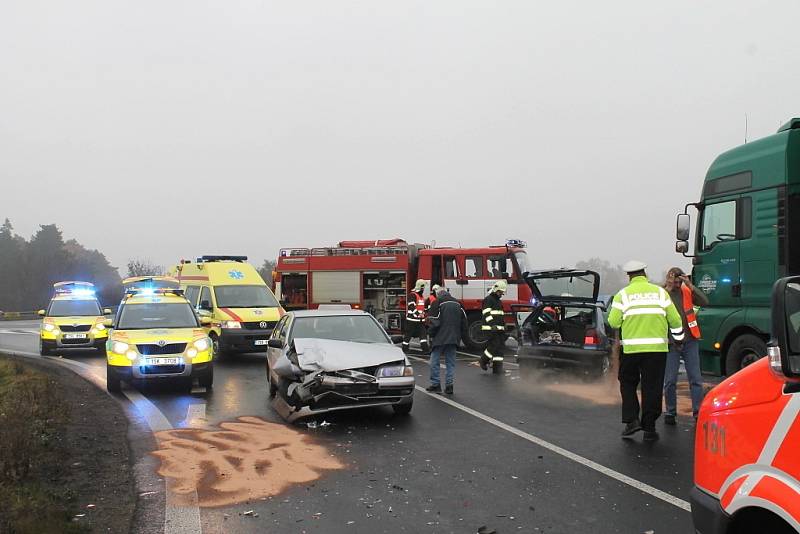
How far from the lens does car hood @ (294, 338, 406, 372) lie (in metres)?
7.66

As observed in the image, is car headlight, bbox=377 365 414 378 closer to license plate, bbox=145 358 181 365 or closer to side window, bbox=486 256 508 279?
license plate, bbox=145 358 181 365

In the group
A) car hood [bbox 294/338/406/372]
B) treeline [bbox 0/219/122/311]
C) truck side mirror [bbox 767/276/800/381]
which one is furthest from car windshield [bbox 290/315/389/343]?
treeline [bbox 0/219/122/311]

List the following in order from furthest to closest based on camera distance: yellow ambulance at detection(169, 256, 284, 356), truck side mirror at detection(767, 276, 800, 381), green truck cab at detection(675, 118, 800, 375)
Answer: yellow ambulance at detection(169, 256, 284, 356), green truck cab at detection(675, 118, 800, 375), truck side mirror at detection(767, 276, 800, 381)

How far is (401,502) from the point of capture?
4.79m

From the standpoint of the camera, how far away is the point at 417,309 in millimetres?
16188

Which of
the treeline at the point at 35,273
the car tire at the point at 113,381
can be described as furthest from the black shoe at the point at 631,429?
the treeline at the point at 35,273

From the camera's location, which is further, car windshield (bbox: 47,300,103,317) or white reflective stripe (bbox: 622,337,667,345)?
car windshield (bbox: 47,300,103,317)

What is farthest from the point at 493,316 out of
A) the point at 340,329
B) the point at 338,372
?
the point at 338,372

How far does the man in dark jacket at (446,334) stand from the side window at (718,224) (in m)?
3.74

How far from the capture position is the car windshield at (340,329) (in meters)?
8.71

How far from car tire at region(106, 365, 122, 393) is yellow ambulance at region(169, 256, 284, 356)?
4.06 metres

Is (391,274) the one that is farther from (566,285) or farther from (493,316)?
(566,285)

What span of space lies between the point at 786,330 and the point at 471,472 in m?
3.73

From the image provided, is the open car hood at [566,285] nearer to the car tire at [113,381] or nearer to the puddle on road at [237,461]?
the puddle on road at [237,461]
